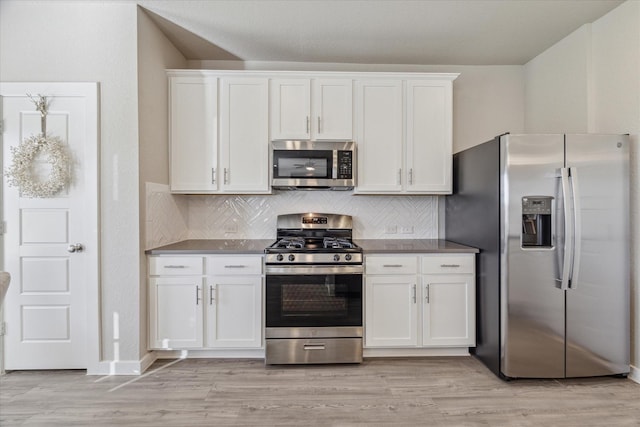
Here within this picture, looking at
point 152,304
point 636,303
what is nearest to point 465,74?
point 636,303

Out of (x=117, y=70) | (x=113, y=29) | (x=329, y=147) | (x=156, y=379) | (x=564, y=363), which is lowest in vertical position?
(x=156, y=379)

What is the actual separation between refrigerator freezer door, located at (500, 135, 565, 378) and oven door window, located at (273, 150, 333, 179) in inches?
57.7

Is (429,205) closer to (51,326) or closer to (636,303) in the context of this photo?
(636,303)

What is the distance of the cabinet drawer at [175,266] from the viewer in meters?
2.85

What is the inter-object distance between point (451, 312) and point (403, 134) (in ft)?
5.49

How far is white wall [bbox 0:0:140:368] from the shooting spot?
2.64 m

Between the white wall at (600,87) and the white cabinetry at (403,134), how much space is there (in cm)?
100

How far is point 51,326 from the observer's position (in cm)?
269

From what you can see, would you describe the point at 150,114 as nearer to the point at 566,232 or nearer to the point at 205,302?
the point at 205,302

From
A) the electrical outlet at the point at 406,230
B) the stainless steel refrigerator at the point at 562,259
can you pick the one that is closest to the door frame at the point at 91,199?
the electrical outlet at the point at 406,230

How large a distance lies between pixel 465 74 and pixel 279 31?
2063 mm

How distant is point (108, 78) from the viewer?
→ 268cm

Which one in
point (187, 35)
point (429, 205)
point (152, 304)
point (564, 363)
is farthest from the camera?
point (429, 205)

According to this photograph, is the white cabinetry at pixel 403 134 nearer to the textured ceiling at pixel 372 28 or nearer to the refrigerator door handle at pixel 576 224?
the textured ceiling at pixel 372 28
